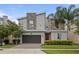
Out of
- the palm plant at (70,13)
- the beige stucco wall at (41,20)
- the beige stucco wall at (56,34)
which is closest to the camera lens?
the palm plant at (70,13)

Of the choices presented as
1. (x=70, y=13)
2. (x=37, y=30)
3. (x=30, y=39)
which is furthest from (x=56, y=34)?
(x=70, y=13)

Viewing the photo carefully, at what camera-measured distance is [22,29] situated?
783 inches

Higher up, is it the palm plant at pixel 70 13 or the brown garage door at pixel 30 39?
the palm plant at pixel 70 13

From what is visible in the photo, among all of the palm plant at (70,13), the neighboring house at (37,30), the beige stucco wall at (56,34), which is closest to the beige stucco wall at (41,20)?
the neighboring house at (37,30)

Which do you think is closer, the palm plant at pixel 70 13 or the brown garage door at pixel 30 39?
the palm plant at pixel 70 13

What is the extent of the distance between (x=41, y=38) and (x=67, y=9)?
3.84 metres

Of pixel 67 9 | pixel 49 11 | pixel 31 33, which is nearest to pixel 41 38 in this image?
pixel 31 33

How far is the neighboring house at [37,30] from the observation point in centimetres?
1829

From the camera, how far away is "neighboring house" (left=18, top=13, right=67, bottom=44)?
18.3 metres

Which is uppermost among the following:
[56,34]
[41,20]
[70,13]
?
[70,13]

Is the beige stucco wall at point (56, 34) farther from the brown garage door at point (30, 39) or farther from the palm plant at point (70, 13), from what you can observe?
the palm plant at point (70, 13)

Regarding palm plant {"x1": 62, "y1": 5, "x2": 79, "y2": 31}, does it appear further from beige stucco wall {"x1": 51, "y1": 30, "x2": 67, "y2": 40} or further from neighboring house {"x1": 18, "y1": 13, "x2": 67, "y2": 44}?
beige stucco wall {"x1": 51, "y1": 30, "x2": 67, "y2": 40}

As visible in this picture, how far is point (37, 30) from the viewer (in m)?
19.9

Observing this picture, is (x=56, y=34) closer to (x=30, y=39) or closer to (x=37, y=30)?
(x=37, y=30)
